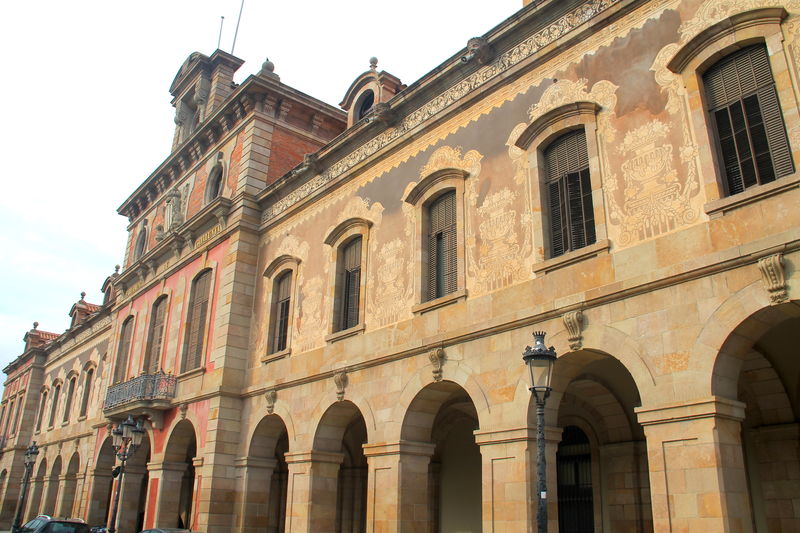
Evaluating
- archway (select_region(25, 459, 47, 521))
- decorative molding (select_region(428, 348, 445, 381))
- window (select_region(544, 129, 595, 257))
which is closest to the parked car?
decorative molding (select_region(428, 348, 445, 381))

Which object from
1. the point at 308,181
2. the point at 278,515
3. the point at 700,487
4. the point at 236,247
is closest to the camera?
the point at 700,487

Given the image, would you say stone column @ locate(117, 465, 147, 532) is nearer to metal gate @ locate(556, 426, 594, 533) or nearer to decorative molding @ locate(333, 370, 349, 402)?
decorative molding @ locate(333, 370, 349, 402)

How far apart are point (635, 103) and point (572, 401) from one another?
6373 mm

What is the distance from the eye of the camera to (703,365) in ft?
30.5

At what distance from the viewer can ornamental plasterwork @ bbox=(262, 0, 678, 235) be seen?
461 inches

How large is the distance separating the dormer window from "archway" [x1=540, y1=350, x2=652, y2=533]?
9.35 m

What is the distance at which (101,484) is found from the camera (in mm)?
27781

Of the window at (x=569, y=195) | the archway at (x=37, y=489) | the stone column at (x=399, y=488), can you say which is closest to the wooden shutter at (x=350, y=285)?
the stone column at (x=399, y=488)

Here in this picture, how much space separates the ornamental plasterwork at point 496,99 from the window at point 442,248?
1492 mm

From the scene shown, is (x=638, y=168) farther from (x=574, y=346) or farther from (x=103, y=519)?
(x=103, y=519)

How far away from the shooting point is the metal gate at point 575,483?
14.7 metres

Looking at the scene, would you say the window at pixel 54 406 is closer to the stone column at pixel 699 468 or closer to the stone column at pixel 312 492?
the stone column at pixel 312 492

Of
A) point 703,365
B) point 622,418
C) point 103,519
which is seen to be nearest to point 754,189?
point 703,365

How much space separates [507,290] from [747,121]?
15.1ft
